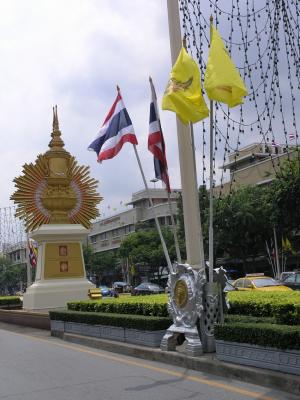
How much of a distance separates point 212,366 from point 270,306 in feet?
→ 5.44

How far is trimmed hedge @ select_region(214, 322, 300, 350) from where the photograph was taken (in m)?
6.45

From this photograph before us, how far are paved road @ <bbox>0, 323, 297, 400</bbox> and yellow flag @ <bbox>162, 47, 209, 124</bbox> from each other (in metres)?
3.89

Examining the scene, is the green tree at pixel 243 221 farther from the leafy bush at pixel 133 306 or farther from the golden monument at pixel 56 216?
the leafy bush at pixel 133 306

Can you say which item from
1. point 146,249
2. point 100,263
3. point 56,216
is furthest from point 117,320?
point 100,263

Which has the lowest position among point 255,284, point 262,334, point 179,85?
point 262,334

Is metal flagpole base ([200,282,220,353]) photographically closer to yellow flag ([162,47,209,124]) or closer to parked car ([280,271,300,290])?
yellow flag ([162,47,209,124])

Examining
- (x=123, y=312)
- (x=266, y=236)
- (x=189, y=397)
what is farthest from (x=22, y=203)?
(x=266, y=236)

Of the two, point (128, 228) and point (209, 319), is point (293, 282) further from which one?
point (128, 228)

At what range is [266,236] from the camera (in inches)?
1811

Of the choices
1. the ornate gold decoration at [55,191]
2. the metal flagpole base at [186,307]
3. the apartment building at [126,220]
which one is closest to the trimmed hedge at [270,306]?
the metal flagpole base at [186,307]

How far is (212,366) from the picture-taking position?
7668 mm

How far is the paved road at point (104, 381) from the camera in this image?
6.67m

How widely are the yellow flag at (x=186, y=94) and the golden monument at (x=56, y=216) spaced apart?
1525cm

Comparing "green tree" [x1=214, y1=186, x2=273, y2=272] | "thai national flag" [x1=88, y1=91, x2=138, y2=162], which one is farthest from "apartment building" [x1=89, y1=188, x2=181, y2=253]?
"thai national flag" [x1=88, y1=91, x2=138, y2=162]
